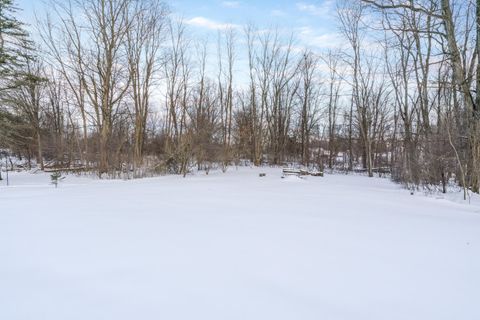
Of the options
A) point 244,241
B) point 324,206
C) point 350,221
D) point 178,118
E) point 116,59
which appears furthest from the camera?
point 178,118

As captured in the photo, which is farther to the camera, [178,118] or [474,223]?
[178,118]

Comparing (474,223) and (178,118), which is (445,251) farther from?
(178,118)

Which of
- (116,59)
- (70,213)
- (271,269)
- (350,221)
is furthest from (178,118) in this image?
(271,269)

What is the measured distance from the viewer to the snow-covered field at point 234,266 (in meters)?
1.83

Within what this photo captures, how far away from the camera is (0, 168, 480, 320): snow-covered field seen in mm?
1828

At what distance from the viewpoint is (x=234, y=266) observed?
8.05ft

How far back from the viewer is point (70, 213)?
14.4 ft

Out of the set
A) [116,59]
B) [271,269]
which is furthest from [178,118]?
[271,269]

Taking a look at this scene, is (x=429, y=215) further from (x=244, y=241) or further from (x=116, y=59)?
(x=116, y=59)

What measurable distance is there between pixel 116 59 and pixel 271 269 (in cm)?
1565

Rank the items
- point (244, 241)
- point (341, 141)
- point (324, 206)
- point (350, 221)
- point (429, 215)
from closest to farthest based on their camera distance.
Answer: point (244, 241), point (350, 221), point (429, 215), point (324, 206), point (341, 141)

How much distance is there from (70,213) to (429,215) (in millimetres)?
6128

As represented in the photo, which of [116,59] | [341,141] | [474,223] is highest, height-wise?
[116,59]

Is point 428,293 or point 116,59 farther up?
point 116,59
